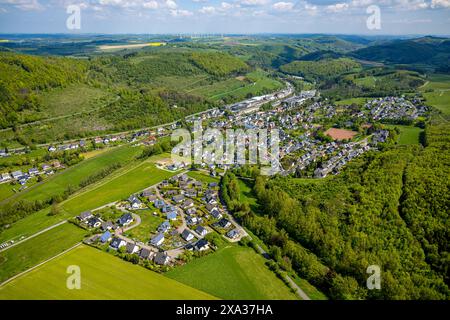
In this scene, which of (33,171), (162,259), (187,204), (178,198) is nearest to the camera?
(162,259)

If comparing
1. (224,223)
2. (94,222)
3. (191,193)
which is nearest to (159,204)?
(191,193)

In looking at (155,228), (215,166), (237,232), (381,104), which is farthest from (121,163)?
(381,104)

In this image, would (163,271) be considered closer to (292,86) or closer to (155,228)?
(155,228)

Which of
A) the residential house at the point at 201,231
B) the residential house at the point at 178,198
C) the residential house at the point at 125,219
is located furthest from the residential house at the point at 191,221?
the residential house at the point at 125,219

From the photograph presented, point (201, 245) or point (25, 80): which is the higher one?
point (25, 80)

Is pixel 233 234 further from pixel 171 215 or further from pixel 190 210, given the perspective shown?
pixel 171 215

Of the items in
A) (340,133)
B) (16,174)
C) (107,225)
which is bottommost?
(107,225)
